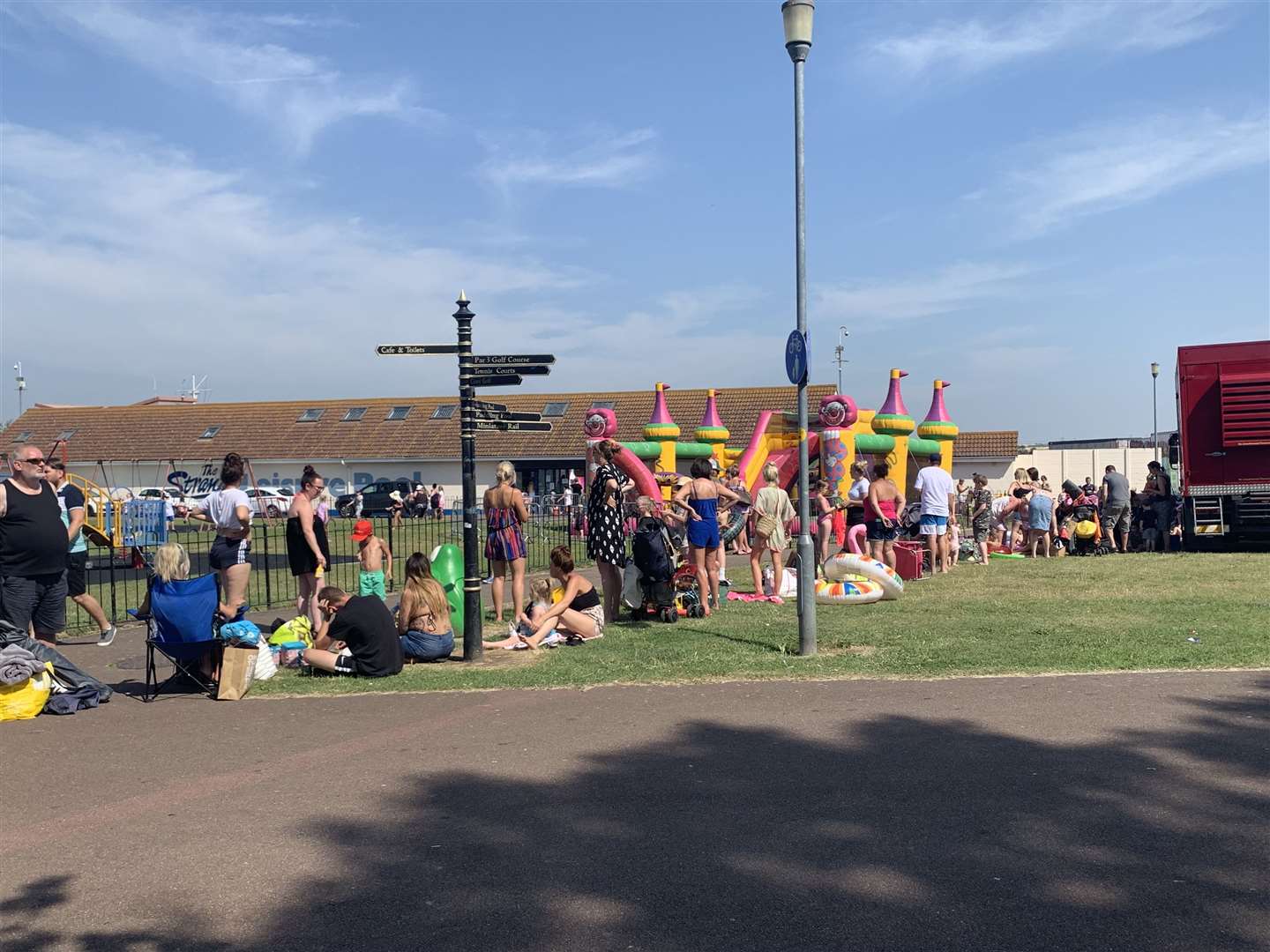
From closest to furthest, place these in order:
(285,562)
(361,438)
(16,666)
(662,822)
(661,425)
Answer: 1. (662,822)
2. (16,666)
3. (285,562)
4. (661,425)
5. (361,438)

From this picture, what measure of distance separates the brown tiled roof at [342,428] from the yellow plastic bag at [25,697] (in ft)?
118

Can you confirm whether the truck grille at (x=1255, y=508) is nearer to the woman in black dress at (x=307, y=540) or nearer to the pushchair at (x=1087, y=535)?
the pushchair at (x=1087, y=535)

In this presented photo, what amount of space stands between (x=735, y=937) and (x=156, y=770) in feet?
13.3

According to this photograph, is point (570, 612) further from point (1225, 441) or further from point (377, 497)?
point (377, 497)

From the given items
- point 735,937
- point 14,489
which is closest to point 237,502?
point 14,489

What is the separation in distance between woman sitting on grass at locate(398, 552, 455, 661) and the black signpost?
0.76 ft

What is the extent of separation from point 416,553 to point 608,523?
2.47 metres

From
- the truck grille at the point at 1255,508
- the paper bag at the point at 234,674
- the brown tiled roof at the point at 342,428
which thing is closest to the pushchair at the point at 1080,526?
the truck grille at the point at 1255,508

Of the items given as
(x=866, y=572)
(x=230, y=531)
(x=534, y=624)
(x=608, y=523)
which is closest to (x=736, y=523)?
(x=866, y=572)

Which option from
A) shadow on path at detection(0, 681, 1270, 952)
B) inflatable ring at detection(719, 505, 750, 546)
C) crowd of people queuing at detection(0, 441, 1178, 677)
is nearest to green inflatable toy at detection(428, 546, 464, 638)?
crowd of people queuing at detection(0, 441, 1178, 677)

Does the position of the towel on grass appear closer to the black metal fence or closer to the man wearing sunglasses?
the man wearing sunglasses

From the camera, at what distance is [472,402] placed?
10.2 metres

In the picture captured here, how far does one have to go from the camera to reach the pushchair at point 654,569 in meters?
11.9

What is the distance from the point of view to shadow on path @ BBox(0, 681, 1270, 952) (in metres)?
4.24
